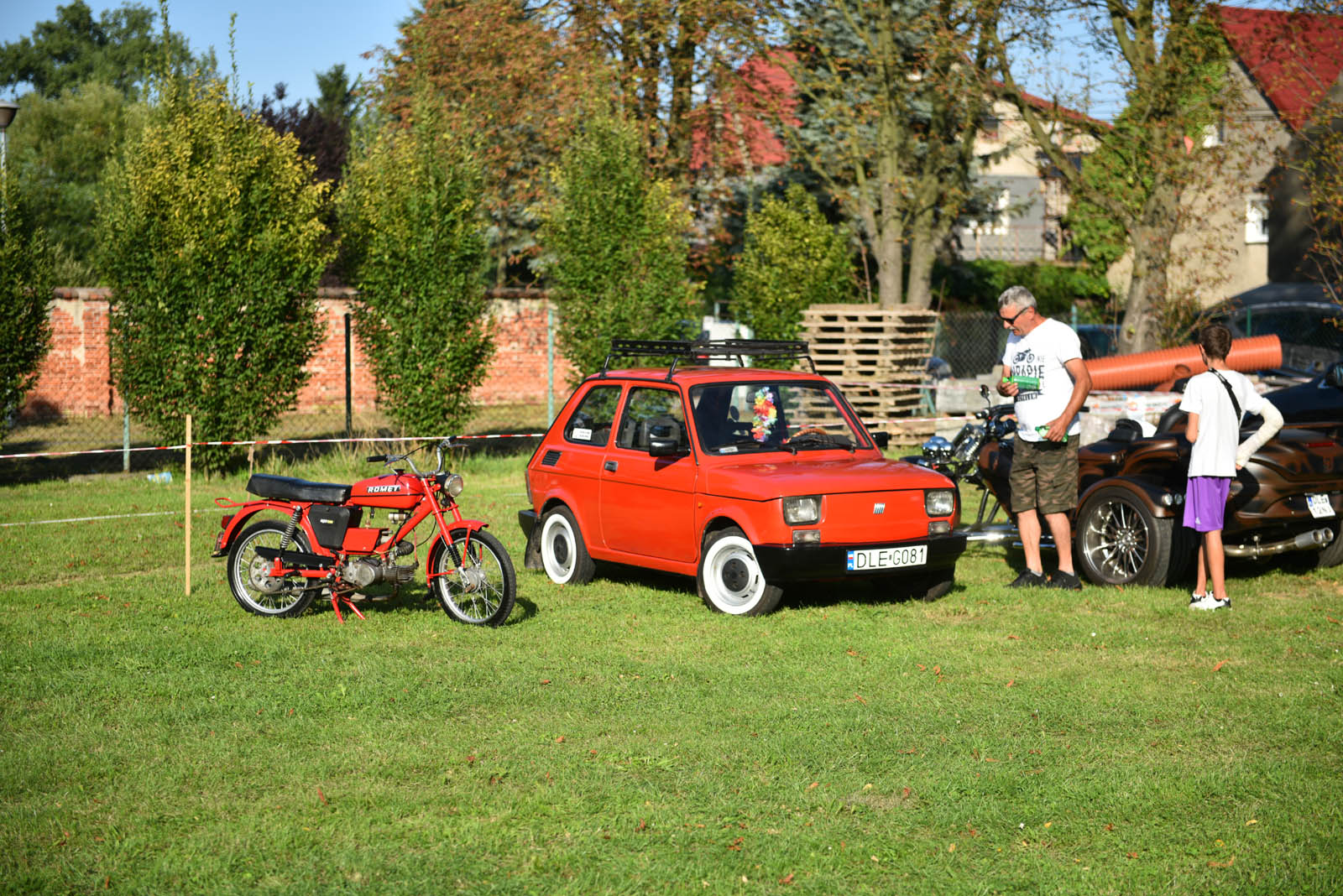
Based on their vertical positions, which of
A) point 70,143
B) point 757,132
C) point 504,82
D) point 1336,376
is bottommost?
point 1336,376

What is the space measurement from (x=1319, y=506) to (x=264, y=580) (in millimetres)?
7512

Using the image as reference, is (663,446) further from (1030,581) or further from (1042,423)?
(1030,581)

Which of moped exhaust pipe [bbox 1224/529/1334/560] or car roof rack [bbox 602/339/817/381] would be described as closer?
moped exhaust pipe [bbox 1224/529/1334/560]

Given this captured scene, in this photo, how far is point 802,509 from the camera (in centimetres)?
927

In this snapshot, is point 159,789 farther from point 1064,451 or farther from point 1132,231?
point 1132,231

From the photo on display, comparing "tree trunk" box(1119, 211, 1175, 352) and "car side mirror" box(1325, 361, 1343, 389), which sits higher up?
"tree trunk" box(1119, 211, 1175, 352)

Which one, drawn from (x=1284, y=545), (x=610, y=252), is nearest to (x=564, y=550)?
(x=1284, y=545)

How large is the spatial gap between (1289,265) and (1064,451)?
109ft

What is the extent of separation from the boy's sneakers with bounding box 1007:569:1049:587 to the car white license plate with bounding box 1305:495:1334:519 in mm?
1948

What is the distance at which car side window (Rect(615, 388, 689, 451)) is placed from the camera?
10188 millimetres

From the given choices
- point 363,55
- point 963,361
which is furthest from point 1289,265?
point 363,55

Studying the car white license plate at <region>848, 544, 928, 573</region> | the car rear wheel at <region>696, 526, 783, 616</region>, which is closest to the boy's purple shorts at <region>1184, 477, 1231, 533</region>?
the car white license plate at <region>848, 544, 928, 573</region>

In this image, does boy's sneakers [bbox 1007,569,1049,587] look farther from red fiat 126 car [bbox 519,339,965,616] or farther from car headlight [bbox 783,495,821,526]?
car headlight [bbox 783,495,821,526]

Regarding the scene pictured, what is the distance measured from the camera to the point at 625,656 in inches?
327
